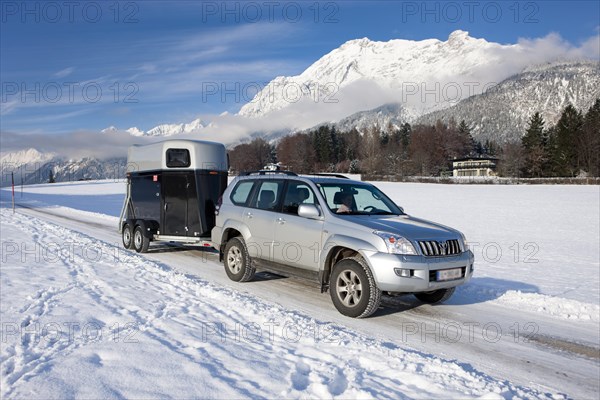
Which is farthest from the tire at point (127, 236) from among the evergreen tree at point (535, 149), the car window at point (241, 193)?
the evergreen tree at point (535, 149)

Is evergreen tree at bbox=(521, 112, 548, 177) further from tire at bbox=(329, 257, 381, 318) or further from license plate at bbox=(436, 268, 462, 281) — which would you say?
tire at bbox=(329, 257, 381, 318)

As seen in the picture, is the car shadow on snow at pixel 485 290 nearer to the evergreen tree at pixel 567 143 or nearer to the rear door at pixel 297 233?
the rear door at pixel 297 233

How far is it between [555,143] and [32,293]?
85.8 meters

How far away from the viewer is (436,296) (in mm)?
7270

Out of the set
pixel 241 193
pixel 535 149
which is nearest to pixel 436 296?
pixel 241 193

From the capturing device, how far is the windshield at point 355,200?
7.35 m

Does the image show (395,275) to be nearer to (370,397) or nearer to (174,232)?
(370,397)

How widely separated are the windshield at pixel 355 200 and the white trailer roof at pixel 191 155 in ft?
15.2

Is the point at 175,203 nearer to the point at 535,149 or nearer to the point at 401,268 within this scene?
the point at 401,268

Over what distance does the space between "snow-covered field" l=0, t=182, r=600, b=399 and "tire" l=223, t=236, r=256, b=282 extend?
0.21 m

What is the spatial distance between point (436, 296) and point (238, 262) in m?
3.59

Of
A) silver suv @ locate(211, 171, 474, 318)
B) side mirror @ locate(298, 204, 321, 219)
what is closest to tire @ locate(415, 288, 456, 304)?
silver suv @ locate(211, 171, 474, 318)

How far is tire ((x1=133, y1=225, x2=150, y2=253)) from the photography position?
1177 cm

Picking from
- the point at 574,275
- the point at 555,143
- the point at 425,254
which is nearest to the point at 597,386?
the point at 425,254
